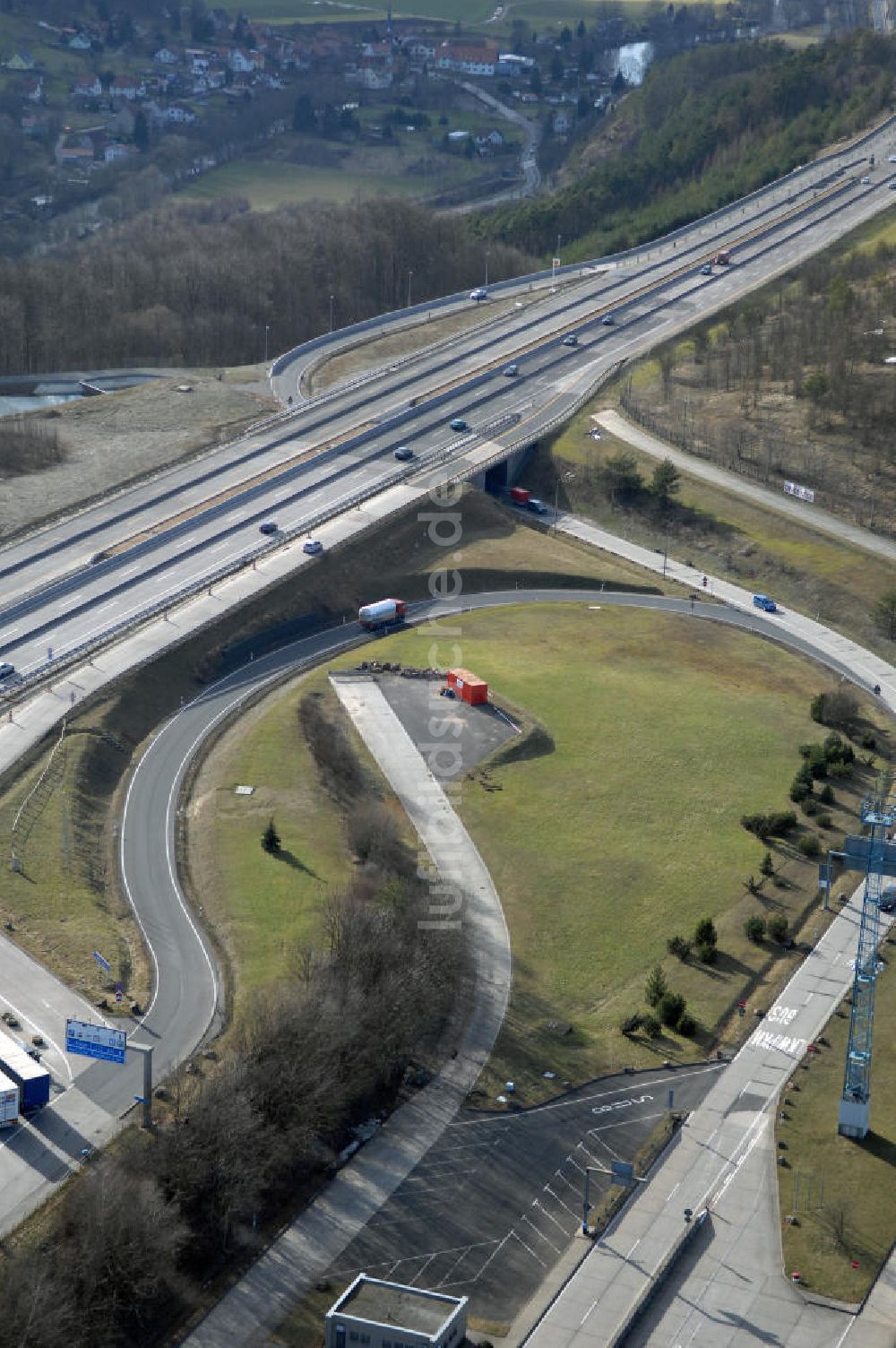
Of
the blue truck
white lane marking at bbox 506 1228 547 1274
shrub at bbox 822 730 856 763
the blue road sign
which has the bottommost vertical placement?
shrub at bbox 822 730 856 763

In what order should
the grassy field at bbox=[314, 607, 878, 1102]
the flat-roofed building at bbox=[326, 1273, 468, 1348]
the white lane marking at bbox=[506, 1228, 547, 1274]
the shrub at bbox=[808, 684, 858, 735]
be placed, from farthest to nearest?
the shrub at bbox=[808, 684, 858, 735] < the grassy field at bbox=[314, 607, 878, 1102] < the white lane marking at bbox=[506, 1228, 547, 1274] < the flat-roofed building at bbox=[326, 1273, 468, 1348]

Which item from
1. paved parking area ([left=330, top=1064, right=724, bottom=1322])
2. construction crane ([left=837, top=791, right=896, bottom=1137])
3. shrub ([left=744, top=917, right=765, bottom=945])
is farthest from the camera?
shrub ([left=744, top=917, right=765, bottom=945])

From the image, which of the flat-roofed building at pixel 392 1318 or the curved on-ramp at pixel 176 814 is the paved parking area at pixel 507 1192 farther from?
the curved on-ramp at pixel 176 814

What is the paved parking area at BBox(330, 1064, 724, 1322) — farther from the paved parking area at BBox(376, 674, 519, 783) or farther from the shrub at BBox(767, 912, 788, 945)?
the paved parking area at BBox(376, 674, 519, 783)

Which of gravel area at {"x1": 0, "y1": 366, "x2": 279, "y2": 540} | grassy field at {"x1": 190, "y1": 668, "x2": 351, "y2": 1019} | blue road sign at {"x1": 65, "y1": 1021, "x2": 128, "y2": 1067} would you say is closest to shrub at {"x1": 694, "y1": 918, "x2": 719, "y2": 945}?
grassy field at {"x1": 190, "y1": 668, "x2": 351, "y2": 1019}

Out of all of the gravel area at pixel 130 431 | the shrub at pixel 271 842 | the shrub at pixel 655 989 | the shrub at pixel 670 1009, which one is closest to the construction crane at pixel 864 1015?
the shrub at pixel 670 1009

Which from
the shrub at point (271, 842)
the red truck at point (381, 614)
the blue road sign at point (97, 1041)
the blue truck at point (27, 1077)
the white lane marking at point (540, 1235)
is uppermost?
the blue road sign at point (97, 1041)

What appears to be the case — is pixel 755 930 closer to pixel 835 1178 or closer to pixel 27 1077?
pixel 835 1178

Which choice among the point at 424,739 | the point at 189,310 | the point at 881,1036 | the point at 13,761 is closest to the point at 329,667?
the point at 424,739

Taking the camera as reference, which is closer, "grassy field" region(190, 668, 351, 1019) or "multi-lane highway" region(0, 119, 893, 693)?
"grassy field" region(190, 668, 351, 1019)
